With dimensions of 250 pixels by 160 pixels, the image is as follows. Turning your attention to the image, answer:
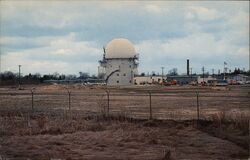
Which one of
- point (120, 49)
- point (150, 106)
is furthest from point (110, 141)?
point (120, 49)

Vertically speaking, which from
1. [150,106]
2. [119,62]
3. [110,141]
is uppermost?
[119,62]

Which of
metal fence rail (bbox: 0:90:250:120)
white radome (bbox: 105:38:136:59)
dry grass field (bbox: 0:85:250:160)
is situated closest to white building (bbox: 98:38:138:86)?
white radome (bbox: 105:38:136:59)

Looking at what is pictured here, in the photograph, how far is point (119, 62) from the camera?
4395 inches

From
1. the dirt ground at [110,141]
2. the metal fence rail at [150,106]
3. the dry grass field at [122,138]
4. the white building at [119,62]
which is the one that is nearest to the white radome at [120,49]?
the white building at [119,62]

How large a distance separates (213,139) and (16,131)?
8.11 m

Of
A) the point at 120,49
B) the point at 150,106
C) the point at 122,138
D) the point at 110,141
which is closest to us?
the point at 110,141

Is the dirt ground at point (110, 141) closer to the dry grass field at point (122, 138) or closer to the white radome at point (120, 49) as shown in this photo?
the dry grass field at point (122, 138)

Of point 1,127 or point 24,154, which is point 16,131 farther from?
Answer: point 24,154

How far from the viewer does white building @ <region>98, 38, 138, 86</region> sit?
110 meters

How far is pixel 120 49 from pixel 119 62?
3.35 meters

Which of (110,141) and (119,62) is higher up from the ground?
(119,62)

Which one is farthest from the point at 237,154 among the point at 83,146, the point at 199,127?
the point at 199,127

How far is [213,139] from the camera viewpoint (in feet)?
58.2

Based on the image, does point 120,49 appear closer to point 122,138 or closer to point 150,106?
point 150,106
